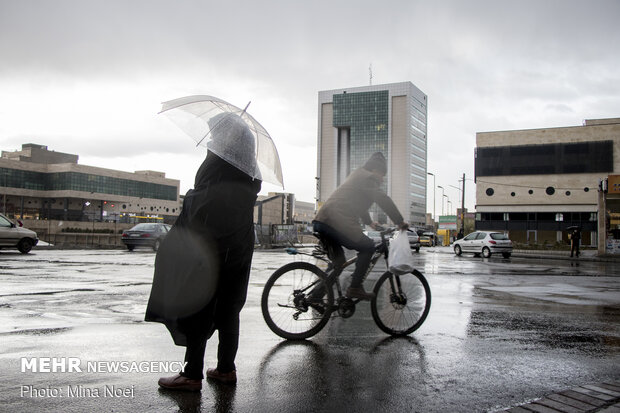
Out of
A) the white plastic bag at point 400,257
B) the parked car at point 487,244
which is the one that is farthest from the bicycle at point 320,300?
the parked car at point 487,244

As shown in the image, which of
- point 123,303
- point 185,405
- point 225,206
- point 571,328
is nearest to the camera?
point 185,405

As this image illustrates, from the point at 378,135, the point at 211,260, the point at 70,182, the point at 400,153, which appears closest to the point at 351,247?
the point at 211,260

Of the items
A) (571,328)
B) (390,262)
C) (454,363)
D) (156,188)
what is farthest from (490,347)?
(156,188)

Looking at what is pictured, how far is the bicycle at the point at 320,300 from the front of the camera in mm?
4875

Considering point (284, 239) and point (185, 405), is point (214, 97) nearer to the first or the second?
point (185, 405)

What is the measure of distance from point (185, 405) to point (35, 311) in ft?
13.2

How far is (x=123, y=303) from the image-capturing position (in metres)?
6.86

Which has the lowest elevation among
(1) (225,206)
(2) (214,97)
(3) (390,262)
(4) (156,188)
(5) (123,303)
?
(5) (123,303)

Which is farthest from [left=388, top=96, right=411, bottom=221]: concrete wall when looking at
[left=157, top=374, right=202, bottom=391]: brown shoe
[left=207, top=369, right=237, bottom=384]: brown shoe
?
[left=157, top=374, right=202, bottom=391]: brown shoe

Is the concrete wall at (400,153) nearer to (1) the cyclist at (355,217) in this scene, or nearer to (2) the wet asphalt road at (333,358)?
(2) the wet asphalt road at (333,358)

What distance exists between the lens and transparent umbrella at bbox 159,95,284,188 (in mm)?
3500

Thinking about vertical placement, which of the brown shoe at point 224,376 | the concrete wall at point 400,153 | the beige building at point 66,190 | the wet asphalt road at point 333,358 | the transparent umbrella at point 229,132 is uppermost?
the concrete wall at point 400,153

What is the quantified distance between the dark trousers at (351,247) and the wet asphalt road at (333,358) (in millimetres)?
663

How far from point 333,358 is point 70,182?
102 metres
